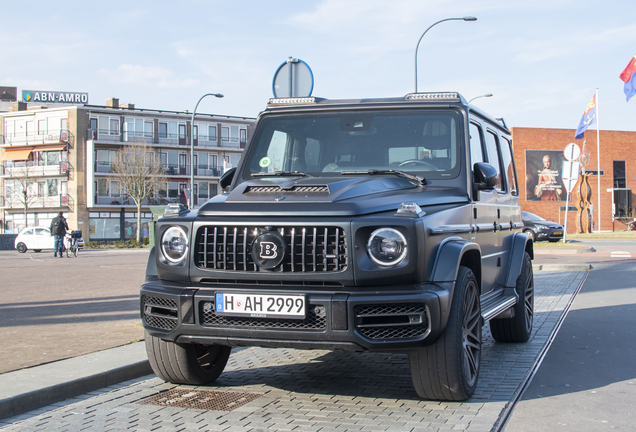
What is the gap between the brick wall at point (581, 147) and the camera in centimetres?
5662

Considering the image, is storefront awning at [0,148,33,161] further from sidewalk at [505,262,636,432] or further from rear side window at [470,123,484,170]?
rear side window at [470,123,484,170]

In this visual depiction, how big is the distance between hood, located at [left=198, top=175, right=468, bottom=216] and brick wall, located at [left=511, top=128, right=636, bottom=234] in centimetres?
5283

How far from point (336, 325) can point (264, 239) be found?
0.70 metres

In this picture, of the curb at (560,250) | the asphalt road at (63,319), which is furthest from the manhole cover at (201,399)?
the curb at (560,250)

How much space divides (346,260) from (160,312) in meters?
1.34

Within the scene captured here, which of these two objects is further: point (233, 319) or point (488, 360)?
point (488, 360)

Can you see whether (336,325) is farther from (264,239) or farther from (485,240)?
(485,240)

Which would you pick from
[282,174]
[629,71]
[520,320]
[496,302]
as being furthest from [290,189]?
[629,71]

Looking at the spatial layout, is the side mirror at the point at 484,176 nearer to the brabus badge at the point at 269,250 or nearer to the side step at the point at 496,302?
the side step at the point at 496,302

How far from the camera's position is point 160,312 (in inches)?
175

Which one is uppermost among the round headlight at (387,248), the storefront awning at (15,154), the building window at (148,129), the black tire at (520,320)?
the building window at (148,129)

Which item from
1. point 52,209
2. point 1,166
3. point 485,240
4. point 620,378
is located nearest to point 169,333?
point 485,240

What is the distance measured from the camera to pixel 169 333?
14.2 ft

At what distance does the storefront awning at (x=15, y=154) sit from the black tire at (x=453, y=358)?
7052 cm
